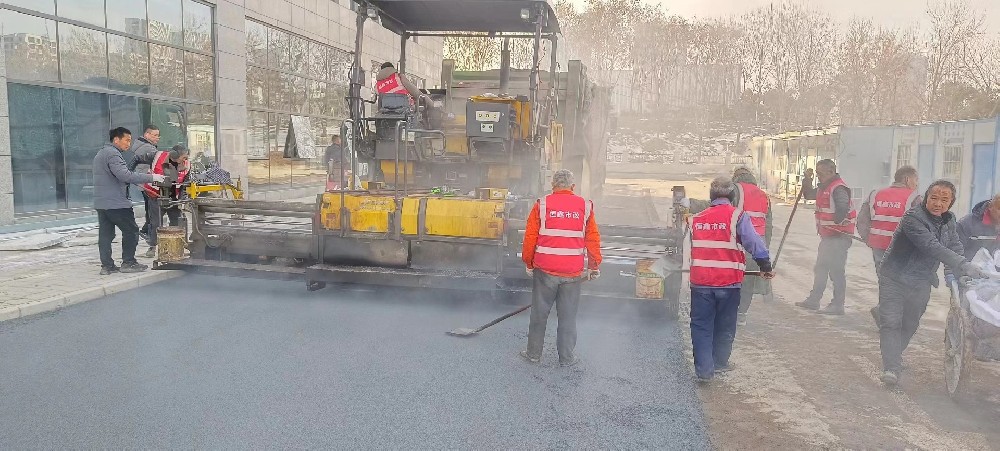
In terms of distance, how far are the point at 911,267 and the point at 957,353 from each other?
67cm

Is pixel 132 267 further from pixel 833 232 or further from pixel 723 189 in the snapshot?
pixel 833 232

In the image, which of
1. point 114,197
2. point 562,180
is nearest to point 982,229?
point 562,180

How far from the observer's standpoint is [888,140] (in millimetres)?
19125

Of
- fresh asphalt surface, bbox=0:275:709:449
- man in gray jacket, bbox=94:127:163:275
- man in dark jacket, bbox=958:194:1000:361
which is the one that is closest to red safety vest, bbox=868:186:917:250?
man in dark jacket, bbox=958:194:1000:361

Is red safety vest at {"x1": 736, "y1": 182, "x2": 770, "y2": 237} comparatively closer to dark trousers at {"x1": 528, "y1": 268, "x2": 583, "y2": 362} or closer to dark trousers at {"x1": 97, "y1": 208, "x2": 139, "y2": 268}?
dark trousers at {"x1": 528, "y1": 268, "x2": 583, "y2": 362}

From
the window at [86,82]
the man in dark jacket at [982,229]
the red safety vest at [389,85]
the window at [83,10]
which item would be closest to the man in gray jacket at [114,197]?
the window at [86,82]

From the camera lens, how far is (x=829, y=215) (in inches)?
291

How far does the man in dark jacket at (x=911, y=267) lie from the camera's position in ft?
16.1

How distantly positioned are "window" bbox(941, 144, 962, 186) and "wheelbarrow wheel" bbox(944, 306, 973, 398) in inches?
478

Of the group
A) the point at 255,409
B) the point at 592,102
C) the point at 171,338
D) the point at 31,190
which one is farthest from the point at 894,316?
the point at 31,190

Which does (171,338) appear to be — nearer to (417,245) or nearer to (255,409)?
(255,409)

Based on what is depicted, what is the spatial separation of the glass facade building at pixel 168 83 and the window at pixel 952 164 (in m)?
11.6

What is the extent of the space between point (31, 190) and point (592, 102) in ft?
31.1

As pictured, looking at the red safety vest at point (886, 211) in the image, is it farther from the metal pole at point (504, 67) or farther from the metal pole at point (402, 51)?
the metal pole at point (402, 51)
